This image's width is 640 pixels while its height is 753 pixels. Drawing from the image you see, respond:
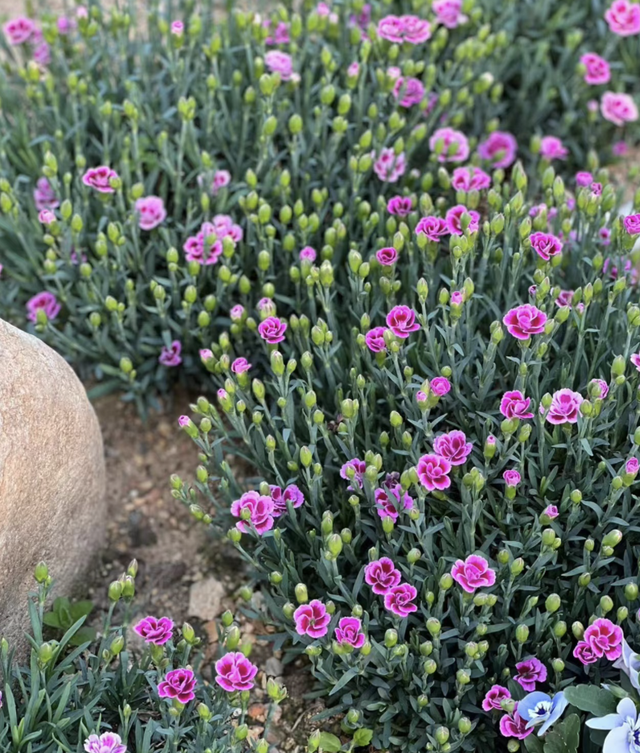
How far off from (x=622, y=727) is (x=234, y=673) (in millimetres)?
959

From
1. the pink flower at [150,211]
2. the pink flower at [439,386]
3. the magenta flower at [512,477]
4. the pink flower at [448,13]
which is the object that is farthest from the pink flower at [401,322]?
the pink flower at [448,13]

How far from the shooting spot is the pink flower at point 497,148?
4117mm

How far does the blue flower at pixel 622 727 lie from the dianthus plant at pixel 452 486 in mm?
137

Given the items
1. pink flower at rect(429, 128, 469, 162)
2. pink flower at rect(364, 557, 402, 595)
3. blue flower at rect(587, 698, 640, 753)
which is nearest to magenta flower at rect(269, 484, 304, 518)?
pink flower at rect(364, 557, 402, 595)

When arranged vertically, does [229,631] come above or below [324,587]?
above

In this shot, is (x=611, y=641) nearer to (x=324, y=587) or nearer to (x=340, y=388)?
(x=324, y=587)

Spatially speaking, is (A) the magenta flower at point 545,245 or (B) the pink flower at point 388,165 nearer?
(A) the magenta flower at point 545,245

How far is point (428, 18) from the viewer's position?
4.27 m

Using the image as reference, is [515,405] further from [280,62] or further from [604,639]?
[280,62]

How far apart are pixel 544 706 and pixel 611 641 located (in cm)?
24

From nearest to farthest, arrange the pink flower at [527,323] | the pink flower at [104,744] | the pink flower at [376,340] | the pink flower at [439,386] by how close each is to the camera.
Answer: the pink flower at [104,744]
the pink flower at [527,323]
the pink flower at [439,386]
the pink flower at [376,340]

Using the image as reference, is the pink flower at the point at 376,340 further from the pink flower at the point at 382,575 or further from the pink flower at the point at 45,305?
the pink flower at the point at 45,305

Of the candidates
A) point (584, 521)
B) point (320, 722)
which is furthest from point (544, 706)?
point (320, 722)

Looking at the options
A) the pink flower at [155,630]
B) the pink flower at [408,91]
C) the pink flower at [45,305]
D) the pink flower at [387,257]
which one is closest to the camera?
the pink flower at [155,630]
